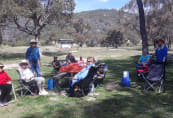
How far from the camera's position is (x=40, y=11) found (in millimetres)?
17906

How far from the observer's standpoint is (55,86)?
232 inches

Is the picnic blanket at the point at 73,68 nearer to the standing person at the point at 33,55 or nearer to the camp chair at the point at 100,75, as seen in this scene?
the camp chair at the point at 100,75

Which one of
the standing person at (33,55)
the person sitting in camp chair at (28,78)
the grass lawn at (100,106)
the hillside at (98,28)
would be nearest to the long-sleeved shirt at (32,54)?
the standing person at (33,55)

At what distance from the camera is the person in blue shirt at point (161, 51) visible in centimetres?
570

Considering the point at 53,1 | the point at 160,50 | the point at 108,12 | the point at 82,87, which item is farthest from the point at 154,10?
the point at 108,12

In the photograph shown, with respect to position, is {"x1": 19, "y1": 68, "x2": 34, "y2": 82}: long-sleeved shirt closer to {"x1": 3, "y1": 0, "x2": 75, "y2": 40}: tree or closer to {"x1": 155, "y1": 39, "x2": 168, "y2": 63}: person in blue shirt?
{"x1": 155, "y1": 39, "x2": 168, "y2": 63}: person in blue shirt

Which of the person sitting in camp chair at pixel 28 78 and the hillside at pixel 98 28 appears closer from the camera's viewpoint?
the person sitting in camp chair at pixel 28 78

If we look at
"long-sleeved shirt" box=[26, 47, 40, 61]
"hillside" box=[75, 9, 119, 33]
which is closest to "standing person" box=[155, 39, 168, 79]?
"long-sleeved shirt" box=[26, 47, 40, 61]

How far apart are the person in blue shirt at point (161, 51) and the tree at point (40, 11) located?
14130 mm

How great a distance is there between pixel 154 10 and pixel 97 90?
1172 inches

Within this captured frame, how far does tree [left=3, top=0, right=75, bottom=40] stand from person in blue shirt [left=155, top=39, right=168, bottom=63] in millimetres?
14130

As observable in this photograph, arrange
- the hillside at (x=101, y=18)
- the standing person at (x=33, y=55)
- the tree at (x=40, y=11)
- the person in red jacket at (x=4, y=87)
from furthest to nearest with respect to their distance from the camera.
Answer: the hillside at (x=101, y=18) → the tree at (x=40, y=11) → the standing person at (x=33, y=55) → the person in red jacket at (x=4, y=87)

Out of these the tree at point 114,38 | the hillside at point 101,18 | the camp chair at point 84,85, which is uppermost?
the hillside at point 101,18

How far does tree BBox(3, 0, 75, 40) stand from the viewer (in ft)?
56.8
